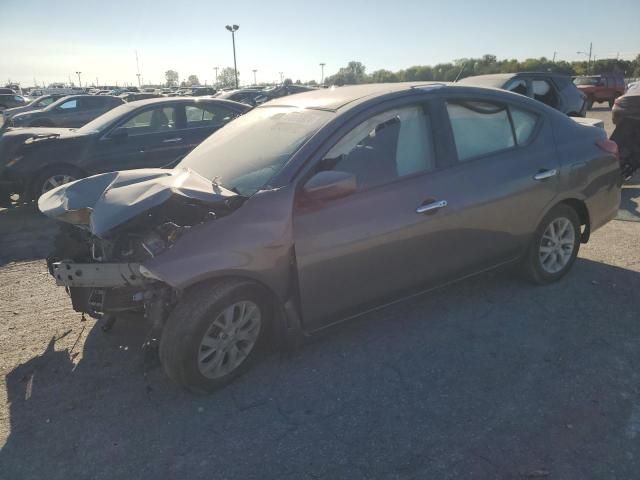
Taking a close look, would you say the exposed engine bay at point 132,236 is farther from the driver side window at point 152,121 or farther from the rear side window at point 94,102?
the rear side window at point 94,102

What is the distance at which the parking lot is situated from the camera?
2.36 m

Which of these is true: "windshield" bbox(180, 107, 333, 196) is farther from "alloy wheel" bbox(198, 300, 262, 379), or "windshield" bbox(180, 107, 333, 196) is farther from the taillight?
the taillight

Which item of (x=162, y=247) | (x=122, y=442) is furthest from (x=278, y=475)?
(x=162, y=247)

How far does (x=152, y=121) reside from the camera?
769 cm

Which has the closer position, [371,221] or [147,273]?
[147,273]

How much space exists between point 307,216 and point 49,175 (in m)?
5.85

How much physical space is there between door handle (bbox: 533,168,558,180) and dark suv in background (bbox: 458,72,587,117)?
Answer: 5.65 m

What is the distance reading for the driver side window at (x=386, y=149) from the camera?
307 cm

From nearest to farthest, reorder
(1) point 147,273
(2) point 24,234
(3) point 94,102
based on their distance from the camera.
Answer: (1) point 147,273 < (2) point 24,234 < (3) point 94,102

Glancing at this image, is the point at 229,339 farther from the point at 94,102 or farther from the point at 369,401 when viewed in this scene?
the point at 94,102

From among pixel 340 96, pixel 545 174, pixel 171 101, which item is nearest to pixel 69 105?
pixel 171 101

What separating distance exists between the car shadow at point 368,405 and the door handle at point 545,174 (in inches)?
40.6

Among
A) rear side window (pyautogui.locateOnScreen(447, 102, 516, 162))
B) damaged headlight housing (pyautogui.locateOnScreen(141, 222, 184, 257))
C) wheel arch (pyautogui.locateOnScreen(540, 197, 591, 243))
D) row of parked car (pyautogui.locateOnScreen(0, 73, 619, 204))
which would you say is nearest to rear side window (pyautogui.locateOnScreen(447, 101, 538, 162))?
rear side window (pyautogui.locateOnScreen(447, 102, 516, 162))

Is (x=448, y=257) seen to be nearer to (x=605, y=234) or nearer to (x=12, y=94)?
(x=605, y=234)
